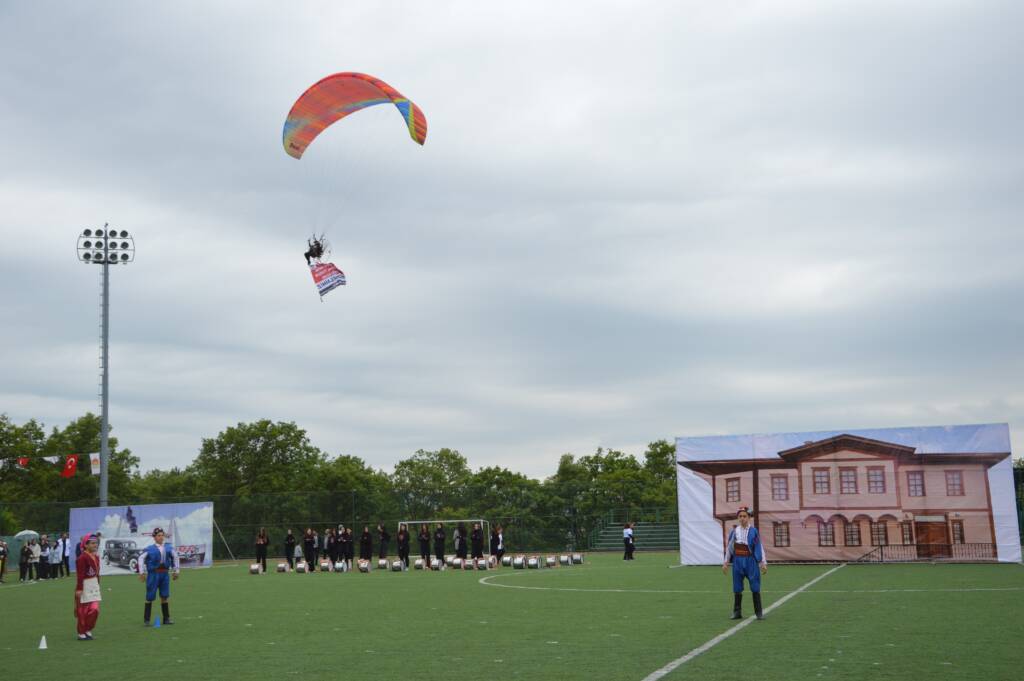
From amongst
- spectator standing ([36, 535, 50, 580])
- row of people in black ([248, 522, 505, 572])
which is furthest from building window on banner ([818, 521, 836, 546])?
spectator standing ([36, 535, 50, 580])

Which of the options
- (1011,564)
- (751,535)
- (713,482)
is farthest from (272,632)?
(1011,564)

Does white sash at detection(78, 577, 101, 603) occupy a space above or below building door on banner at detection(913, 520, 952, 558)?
above

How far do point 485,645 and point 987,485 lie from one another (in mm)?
22591

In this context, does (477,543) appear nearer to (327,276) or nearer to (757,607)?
(327,276)

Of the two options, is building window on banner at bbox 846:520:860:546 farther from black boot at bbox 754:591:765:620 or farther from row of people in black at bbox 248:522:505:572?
black boot at bbox 754:591:765:620

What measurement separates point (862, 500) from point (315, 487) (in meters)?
53.0

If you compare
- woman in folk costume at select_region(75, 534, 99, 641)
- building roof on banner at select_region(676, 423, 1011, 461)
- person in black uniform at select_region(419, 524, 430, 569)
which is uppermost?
building roof on banner at select_region(676, 423, 1011, 461)

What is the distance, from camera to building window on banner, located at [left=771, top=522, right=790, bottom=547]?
100ft

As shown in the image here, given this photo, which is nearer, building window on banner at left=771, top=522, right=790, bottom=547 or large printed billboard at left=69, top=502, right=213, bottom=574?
building window on banner at left=771, top=522, right=790, bottom=547

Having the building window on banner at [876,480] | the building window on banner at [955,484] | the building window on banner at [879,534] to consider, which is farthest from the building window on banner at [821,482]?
the building window on banner at [955,484]

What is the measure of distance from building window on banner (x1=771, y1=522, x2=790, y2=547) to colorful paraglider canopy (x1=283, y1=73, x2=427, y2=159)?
16512mm

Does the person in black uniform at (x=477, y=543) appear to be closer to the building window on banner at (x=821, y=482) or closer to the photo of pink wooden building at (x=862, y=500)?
the photo of pink wooden building at (x=862, y=500)

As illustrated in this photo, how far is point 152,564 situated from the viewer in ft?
53.2

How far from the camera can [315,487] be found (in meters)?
75.8
